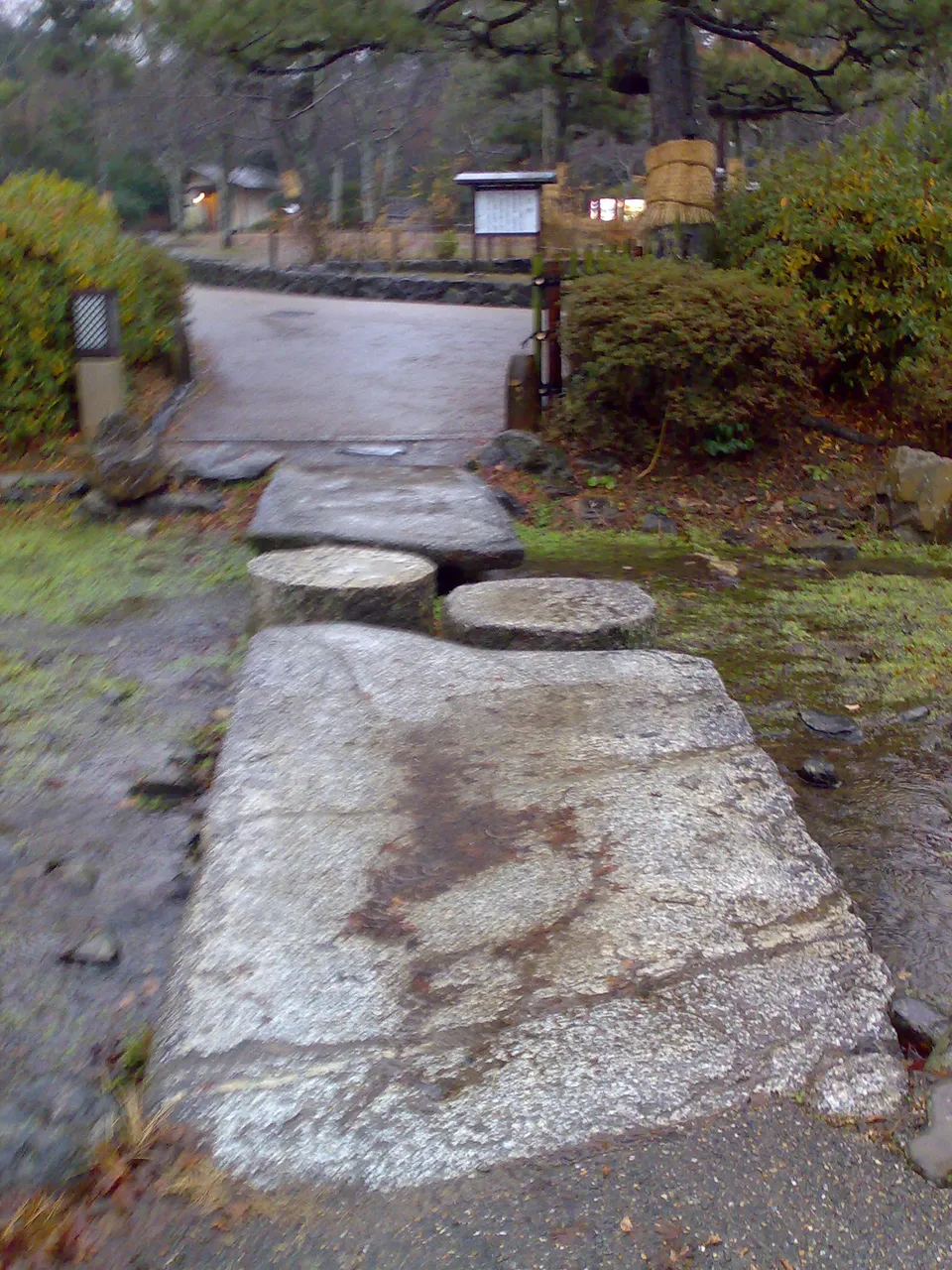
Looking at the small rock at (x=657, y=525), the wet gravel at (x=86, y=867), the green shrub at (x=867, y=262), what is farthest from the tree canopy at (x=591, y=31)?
the wet gravel at (x=86, y=867)

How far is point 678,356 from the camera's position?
24.8ft

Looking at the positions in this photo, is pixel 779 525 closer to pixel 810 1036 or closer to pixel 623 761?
pixel 623 761

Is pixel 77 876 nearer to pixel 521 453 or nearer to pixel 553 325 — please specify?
pixel 521 453

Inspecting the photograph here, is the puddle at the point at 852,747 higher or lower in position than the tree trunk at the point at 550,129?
lower

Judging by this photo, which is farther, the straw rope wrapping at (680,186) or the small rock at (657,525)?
the straw rope wrapping at (680,186)

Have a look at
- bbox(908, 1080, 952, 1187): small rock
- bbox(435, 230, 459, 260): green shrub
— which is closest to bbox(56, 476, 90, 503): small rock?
bbox(908, 1080, 952, 1187): small rock

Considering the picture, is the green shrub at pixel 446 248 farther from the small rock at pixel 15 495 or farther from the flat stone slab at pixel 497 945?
the flat stone slab at pixel 497 945

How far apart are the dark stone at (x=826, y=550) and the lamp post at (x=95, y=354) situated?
4712 millimetres

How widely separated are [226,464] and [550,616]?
14.4 ft

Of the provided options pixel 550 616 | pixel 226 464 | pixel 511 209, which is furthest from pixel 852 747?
pixel 511 209

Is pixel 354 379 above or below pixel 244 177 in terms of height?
below

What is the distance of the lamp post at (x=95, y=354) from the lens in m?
8.63

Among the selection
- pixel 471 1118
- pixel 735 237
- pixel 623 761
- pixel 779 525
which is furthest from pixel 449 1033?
pixel 735 237


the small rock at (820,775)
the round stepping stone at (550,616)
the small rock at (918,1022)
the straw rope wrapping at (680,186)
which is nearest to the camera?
the small rock at (918,1022)
